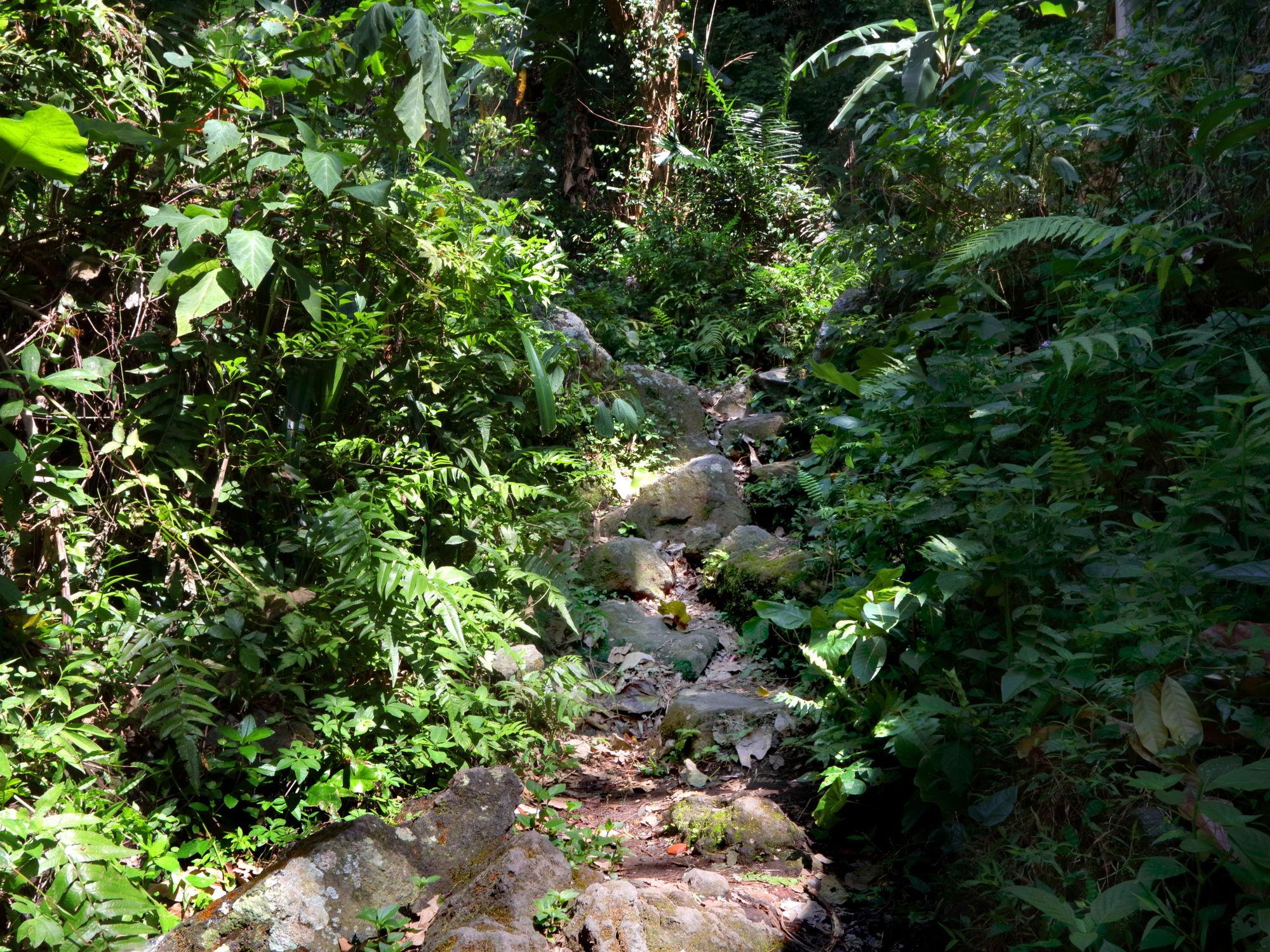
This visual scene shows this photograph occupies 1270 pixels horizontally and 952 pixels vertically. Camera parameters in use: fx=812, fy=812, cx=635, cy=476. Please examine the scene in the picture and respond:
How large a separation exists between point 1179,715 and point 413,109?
307cm

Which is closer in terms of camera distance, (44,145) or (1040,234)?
(44,145)

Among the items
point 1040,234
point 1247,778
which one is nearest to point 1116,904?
point 1247,778

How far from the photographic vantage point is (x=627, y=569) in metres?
5.27

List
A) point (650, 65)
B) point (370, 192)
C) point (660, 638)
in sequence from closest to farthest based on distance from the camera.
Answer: point (370, 192) < point (660, 638) < point (650, 65)

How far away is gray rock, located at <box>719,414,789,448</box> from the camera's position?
269 inches

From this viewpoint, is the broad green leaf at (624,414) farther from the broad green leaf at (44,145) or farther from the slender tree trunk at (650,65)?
the slender tree trunk at (650,65)

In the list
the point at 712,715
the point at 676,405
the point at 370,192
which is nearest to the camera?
the point at 370,192

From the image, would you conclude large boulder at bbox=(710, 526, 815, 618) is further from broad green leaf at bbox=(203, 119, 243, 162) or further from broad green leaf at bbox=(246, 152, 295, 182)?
broad green leaf at bbox=(203, 119, 243, 162)

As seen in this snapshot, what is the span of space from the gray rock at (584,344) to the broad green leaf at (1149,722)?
4236 mm

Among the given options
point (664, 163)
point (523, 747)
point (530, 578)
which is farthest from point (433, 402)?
point (664, 163)

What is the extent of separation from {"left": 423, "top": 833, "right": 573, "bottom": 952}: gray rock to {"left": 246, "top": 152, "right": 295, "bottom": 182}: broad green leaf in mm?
2378

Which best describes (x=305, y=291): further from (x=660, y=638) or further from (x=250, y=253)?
(x=660, y=638)

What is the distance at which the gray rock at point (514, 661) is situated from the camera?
339cm

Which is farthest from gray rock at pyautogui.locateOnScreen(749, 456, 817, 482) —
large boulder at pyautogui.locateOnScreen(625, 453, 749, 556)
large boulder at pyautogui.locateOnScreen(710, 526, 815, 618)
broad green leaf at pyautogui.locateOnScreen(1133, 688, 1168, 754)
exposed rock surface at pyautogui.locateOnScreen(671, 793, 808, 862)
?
broad green leaf at pyautogui.locateOnScreen(1133, 688, 1168, 754)
